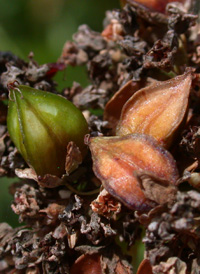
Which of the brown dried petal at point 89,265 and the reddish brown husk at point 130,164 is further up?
the reddish brown husk at point 130,164

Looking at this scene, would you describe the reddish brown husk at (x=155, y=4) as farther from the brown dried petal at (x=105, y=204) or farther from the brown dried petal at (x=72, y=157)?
the brown dried petal at (x=105, y=204)

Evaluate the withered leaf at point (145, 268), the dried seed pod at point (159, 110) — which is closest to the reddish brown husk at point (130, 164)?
the dried seed pod at point (159, 110)

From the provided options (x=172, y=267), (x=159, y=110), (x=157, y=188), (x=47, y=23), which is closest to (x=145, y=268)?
(x=172, y=267)

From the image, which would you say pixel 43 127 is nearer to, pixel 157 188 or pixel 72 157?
pixel 72 157

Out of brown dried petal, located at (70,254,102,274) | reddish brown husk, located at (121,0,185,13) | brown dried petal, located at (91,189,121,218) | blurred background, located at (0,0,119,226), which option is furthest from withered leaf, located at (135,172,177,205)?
blurred background, located at (0,0,119,226)

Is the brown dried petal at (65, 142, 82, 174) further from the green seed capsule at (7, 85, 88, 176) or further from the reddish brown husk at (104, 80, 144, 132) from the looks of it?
the reddish brown husk at (104, 80, 144, 132)
